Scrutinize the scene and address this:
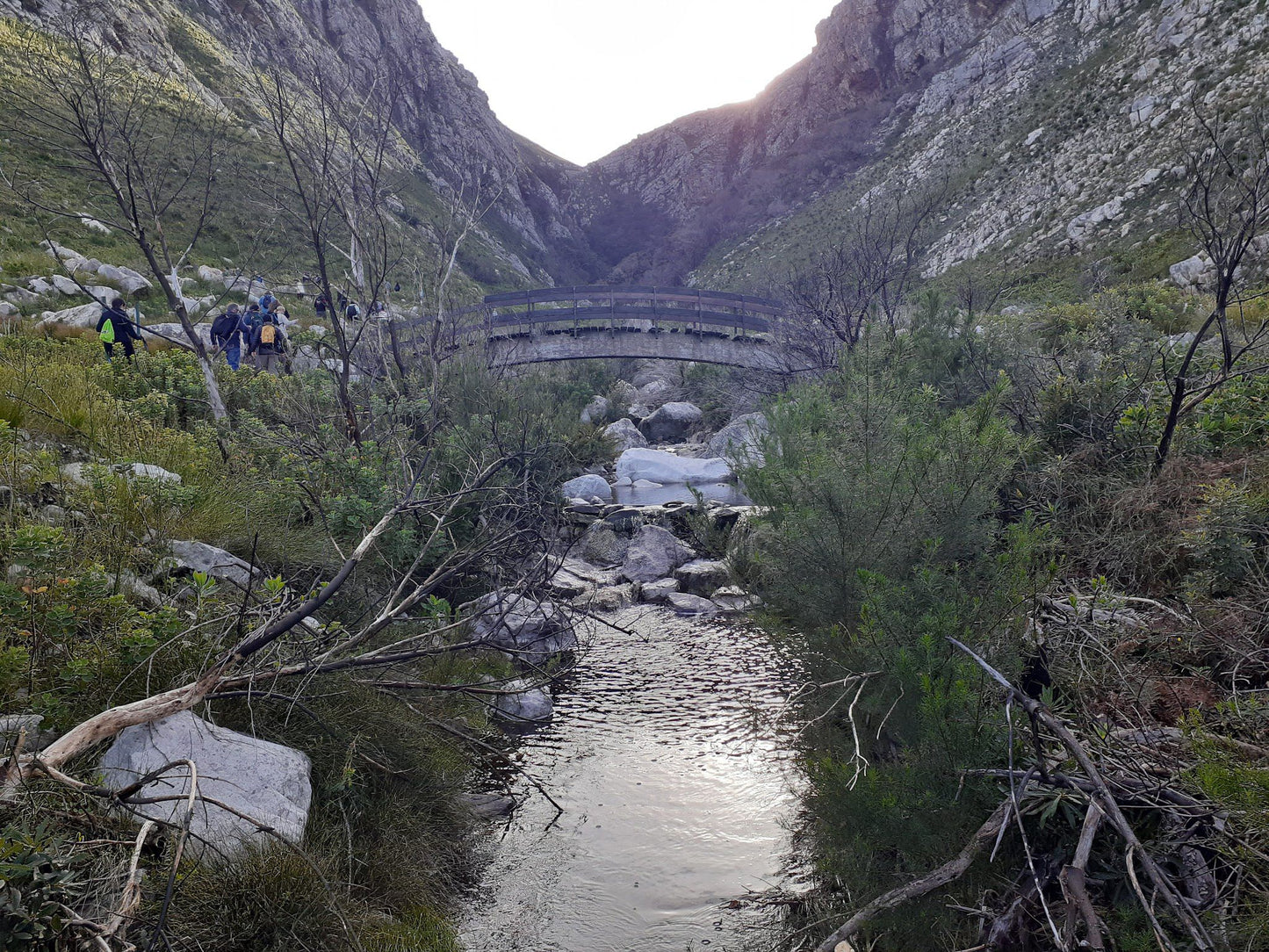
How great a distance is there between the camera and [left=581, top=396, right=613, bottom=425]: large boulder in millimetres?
19436

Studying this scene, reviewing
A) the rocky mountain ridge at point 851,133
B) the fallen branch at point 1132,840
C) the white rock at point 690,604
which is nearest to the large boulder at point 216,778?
the fallen branch at point 1132,840

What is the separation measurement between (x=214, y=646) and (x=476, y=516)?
387 cm

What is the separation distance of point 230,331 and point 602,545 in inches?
270

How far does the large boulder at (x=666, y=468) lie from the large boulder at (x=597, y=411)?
13.6ft

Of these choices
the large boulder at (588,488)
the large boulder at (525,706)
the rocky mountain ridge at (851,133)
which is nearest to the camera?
the large boulder at (525,706)

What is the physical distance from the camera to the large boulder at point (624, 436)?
17570 mm

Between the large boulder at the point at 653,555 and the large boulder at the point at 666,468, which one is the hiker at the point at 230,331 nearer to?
the large boulder at the point at 653,555

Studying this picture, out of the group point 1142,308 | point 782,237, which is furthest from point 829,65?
point 1142,308

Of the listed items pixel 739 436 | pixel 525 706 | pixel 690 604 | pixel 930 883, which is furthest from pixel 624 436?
pixel 930 883

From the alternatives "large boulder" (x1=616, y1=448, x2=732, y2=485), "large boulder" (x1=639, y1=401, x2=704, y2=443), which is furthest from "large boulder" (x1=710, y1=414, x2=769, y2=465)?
"large boulder" (x1=639, y1=401, x2=704, y2=443)

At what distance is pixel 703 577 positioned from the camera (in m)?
8.81

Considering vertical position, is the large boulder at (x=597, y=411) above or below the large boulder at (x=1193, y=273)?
below

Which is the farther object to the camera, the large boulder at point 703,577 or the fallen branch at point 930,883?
the large boulder at point 703,577

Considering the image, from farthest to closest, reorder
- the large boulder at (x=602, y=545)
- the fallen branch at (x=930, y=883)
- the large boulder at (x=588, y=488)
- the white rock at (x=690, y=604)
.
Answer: the large boulder at (x=588, y=488) → the large boulder at (x=602, y=545) → the white rock at (x=690, y=604) → the fallen branch at (x=930, y=883)
